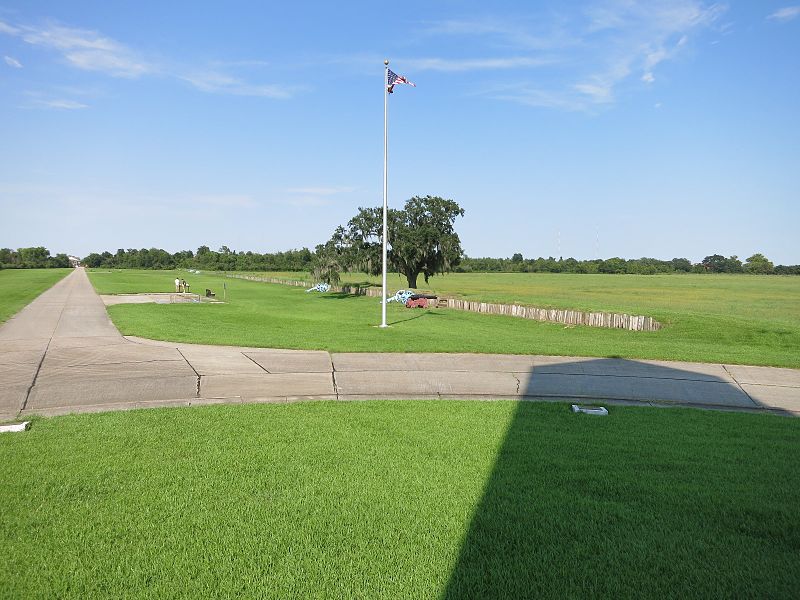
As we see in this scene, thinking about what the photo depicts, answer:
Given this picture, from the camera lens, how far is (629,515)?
178 inches

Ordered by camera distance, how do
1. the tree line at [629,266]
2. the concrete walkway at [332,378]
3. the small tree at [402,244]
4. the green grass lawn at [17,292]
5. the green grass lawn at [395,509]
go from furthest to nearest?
1. the tree line at [629,266]
2. the small tree at [402,244]
3. the green grass lawn at [17,292]
4. the concrete walkway at [332,378]
5. the green grass lawn at [395,509]

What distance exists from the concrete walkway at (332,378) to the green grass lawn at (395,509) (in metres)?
1.84

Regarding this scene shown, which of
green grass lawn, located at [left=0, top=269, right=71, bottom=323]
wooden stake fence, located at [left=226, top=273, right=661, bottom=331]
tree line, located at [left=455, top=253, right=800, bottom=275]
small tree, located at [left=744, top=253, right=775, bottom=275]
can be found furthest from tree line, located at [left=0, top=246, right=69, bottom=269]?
small tree, located at [left=744, top=253, right=775, bottom=275]

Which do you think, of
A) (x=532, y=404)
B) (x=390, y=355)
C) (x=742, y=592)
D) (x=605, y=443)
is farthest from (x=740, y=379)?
(x=742, y=592)

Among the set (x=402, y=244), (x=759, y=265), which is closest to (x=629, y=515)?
(x=402, y=244)

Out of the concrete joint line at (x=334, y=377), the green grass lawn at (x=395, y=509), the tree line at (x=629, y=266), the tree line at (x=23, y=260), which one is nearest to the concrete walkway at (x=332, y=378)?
the concrete joint line at (x=334, y=377)

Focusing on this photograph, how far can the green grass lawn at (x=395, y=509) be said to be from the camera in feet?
11.7

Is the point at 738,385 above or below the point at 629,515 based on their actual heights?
below

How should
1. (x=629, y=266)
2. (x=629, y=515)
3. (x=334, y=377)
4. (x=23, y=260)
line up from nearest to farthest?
(x=629, y=515), (x=334, y=377), (x=629, y=266), (x=23, y=260)

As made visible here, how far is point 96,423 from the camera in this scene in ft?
23.2

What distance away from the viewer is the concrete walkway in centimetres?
895

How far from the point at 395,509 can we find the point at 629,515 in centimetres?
202

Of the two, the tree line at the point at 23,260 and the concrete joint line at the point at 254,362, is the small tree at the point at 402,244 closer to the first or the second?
the concrete joint line at the point at 254,362

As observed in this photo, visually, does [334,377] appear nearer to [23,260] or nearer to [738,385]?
[738,385]
